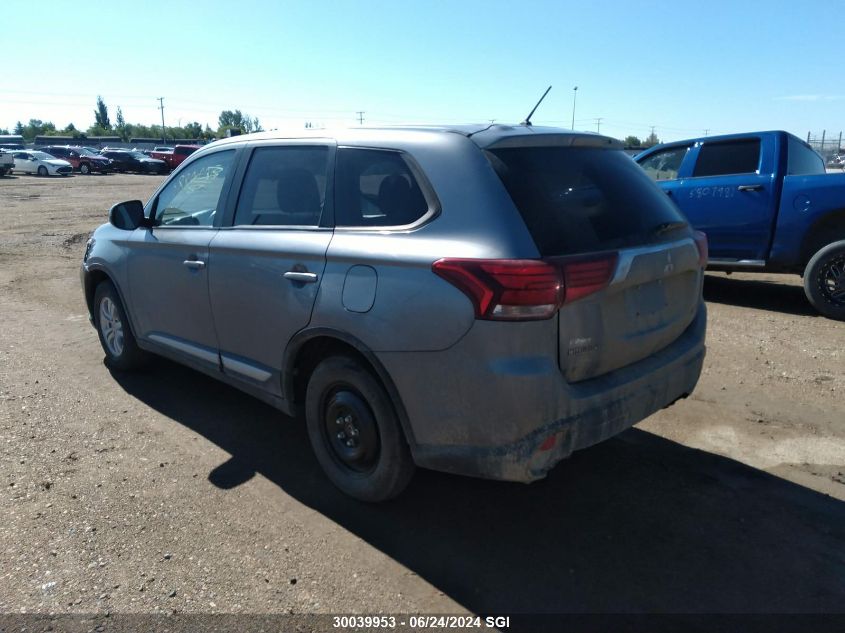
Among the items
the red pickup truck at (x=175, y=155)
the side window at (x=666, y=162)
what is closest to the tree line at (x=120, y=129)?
the red pickup truck at (x=175, y=155)

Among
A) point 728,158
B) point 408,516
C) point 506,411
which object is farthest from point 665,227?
point 728,158

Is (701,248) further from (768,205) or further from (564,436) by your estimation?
(768,205)

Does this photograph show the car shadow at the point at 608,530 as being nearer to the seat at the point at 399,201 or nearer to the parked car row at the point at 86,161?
the seat at the point at 399,201

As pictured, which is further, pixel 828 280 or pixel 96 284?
pixel 828 280

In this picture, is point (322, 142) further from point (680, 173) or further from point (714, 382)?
point (680, 173)

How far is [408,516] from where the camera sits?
340 cm

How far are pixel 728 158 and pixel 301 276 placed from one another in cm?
629

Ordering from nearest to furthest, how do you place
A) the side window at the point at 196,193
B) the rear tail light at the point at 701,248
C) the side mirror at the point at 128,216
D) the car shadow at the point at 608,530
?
the car shadow at the point at 608,530 → the rear tail light at the point at 701,248 → the side window at the point at 196,193 → the side mirror at the point at 128,216

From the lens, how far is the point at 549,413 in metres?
2.71

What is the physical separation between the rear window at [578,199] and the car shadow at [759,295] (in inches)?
189

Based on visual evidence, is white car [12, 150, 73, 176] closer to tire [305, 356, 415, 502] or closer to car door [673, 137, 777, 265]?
car door [673, 137, 777, 265]

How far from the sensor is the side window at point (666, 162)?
8.31 m

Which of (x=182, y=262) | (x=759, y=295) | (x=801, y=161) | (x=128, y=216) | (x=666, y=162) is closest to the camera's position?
(x=182, y=262)

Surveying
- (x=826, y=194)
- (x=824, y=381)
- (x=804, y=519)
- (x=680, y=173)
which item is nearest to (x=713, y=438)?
(x=804, y=519)
